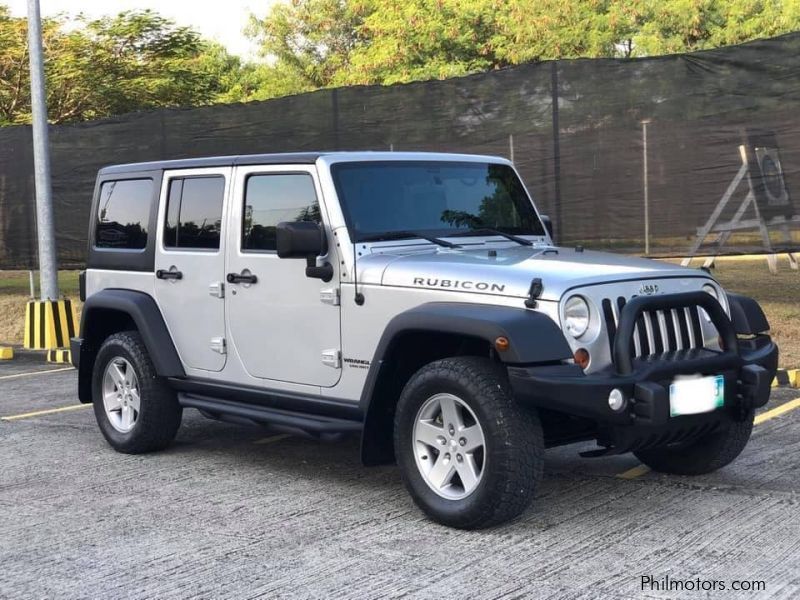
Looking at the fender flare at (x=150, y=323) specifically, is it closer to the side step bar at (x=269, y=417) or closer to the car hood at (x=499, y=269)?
the side step bar at (x=269, y=417)

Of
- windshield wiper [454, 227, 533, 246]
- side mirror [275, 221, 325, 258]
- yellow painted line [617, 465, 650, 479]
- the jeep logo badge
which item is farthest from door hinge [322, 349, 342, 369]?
yellow painted line [617, 465, 650, 479]

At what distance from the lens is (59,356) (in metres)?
12.0

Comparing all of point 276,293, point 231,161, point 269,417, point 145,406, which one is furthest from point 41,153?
A: point 269,417

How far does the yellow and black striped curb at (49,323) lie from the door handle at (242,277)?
666cm

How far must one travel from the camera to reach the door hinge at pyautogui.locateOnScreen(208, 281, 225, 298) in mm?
6531

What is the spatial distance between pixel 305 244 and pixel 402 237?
588 mm

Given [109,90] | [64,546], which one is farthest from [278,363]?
[109,90]

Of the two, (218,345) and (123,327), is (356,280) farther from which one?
(123,327)

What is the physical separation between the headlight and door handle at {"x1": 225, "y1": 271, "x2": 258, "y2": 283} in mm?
2048

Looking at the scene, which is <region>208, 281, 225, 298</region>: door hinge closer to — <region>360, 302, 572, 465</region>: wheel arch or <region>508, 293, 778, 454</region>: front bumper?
<region>360, 302, 572, 465</region>: wheel arch

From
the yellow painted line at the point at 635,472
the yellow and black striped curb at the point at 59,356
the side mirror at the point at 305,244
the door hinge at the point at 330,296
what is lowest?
the yellow painted line at the point at 635,472

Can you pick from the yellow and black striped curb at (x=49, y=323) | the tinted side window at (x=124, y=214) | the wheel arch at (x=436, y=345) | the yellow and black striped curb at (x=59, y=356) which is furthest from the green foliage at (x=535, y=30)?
the wheel arch at (x=436, y=345)

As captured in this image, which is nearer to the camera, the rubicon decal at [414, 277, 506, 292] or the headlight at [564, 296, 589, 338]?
the headlight at [564, 296, 589, 338]

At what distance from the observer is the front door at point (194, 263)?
21.7 ft
